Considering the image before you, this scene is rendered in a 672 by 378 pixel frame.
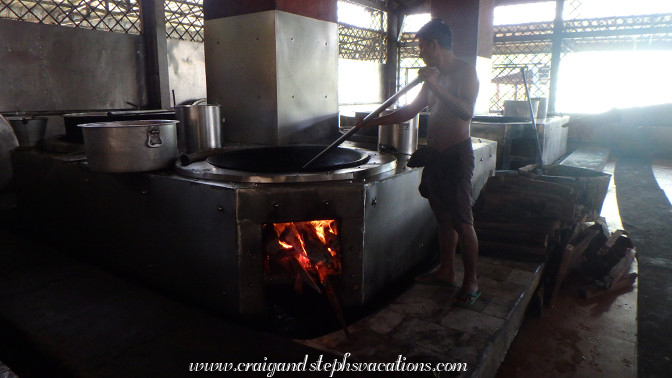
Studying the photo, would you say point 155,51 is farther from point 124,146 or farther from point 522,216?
point 522,216

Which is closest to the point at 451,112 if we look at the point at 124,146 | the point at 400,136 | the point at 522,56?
the point at 400,136

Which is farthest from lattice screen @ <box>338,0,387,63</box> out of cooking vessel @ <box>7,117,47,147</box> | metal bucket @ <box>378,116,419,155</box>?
metal bucket @ <box>378,116,419,155</box>

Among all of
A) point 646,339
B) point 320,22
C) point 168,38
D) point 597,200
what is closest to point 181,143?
point 320,22

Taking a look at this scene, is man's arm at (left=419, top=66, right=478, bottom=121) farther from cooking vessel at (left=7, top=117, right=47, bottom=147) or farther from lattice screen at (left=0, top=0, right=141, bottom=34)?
lattice screen at (left=0, top=0, right=141, bottom=34)

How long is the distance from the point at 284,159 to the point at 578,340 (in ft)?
8.33

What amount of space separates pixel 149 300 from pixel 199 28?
832 centimetres

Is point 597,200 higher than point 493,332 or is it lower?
higher

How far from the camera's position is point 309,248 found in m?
2.74

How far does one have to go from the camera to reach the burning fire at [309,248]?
267 centimetres

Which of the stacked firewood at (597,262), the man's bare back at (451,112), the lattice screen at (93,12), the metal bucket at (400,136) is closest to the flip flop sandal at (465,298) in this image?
the man's bare back at (451,112)

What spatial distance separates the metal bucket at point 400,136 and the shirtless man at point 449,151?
2.58 ft

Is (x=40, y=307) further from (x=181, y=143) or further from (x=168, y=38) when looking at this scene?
(x=168, y=38)

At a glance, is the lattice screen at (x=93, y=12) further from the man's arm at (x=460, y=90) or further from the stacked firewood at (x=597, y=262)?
the stacked firewood at (x=597, y=262)

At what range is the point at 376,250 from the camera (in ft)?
9.39
